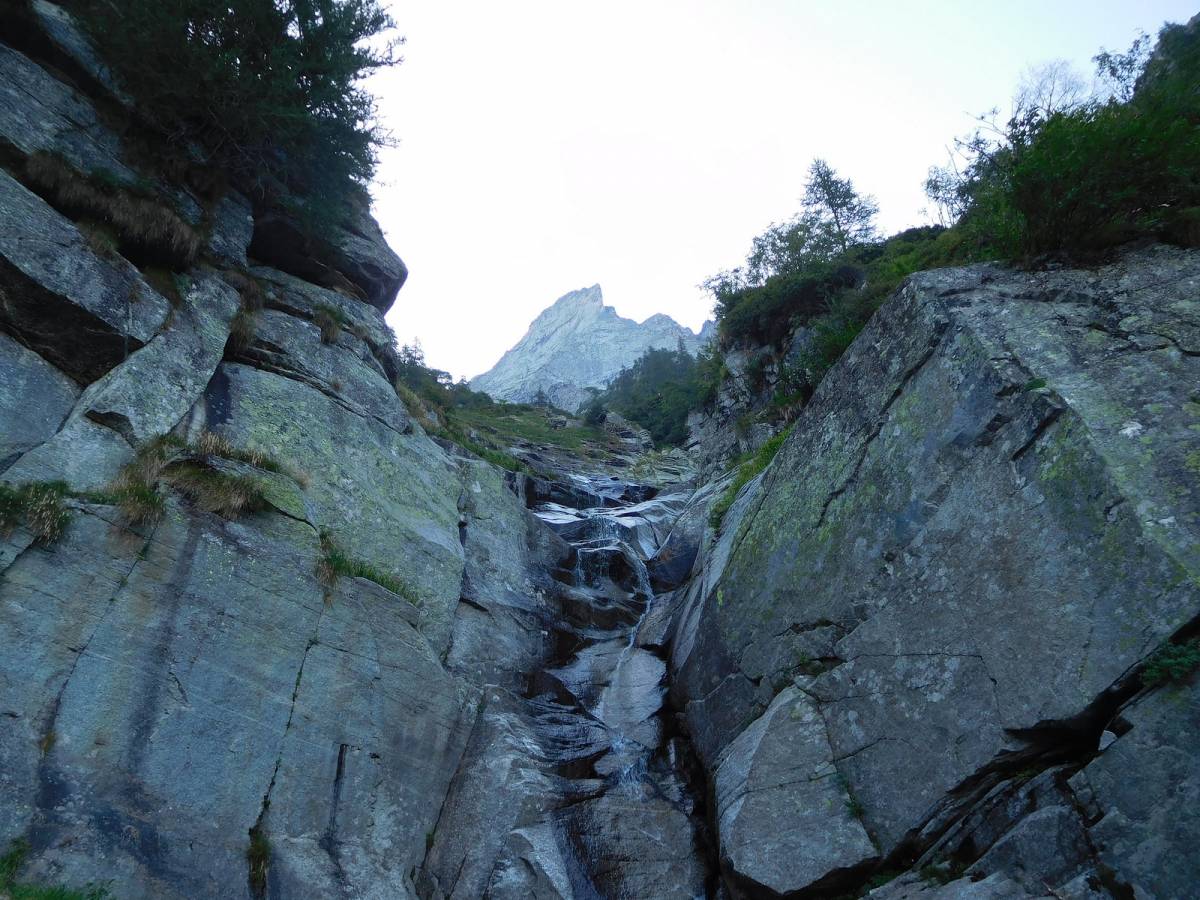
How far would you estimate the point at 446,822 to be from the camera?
376 inches

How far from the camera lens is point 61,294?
→ 10.6 metres

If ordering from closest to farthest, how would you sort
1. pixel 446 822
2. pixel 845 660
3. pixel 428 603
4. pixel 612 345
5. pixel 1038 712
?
pixel 1038 712 → pixel 845 660 → pixel 446 822 → pixel 428 603 → pixel 612 345

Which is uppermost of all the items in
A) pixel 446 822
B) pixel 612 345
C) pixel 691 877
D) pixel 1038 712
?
pixel 612 345

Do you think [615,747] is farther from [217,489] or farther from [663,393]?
[663,393]

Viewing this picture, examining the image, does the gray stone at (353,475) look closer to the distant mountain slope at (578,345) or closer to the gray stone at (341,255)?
the gray stone at (341,255)

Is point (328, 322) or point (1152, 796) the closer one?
point (1152, 796)

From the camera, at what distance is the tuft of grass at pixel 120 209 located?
39.4ft

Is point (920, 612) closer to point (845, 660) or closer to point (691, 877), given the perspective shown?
point (845, 660)

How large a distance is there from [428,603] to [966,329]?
9.85 metres

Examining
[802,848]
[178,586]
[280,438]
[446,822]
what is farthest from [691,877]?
[280,438]

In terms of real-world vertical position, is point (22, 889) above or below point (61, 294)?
below

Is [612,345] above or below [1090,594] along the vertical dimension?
above

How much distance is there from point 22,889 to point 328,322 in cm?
1256

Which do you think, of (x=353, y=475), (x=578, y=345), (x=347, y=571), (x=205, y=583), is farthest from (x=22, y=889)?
(x=578, y=345)
